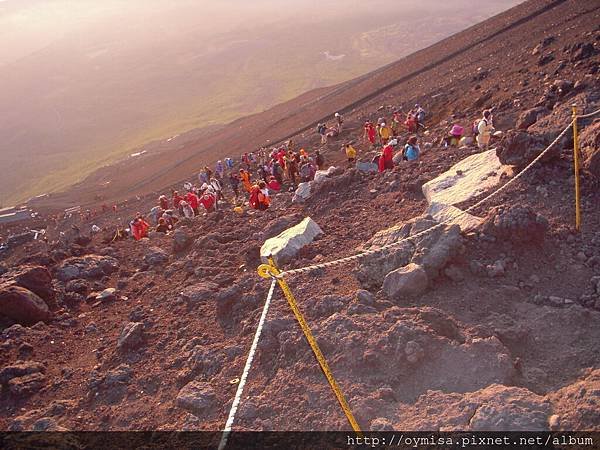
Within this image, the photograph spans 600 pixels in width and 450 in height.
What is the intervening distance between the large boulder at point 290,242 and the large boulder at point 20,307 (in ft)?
17.6

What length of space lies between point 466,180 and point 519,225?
8.76 feet

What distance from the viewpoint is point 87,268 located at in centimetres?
1345

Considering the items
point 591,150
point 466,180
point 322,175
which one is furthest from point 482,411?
point 322,175

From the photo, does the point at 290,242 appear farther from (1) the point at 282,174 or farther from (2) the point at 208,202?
(1) the point at 282,174

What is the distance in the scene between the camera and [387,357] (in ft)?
18.2

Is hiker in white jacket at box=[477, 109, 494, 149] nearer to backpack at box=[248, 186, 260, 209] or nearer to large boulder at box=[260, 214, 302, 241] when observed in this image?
large boulder at box=[260, 214, 302, 241]

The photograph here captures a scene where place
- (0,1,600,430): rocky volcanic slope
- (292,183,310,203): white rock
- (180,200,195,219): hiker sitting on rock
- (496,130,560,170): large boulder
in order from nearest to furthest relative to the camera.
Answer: (0,1,600,430): rocky volcanic slope
(496,130,560,170): large boulder
(292,183,310,203): white rock
(180,200,195,219): hiker sitting on rock

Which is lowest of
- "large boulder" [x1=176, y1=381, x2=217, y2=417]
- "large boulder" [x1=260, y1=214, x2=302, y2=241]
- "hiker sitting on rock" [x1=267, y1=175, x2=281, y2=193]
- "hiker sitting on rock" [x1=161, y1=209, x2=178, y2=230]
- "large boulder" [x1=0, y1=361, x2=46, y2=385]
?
Answer: "large boulder" [x1=176, y1=381, x2=217, y2=417]

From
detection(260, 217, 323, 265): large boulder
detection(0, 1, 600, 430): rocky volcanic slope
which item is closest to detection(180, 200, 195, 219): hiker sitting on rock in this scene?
detection(0, 1, 600, 430): rocky volcanic slope

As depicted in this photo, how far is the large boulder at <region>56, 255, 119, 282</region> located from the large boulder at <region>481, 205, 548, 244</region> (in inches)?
422

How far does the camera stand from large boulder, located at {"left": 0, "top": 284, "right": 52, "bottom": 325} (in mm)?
10586

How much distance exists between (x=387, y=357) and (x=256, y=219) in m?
7.86

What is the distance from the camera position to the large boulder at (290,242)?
9172 mm

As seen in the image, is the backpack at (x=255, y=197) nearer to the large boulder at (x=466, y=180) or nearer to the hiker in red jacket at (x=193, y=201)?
the hiker in red jacket at (x=193, y=201)
